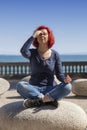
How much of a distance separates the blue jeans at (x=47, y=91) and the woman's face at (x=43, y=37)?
0.70 meters

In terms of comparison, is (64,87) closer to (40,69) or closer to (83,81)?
(40,69)

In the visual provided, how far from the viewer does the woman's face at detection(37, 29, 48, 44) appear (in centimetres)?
676

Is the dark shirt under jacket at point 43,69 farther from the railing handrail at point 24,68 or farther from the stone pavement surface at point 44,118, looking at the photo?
the railing handrail at point 24,68

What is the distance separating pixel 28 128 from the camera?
648 centimetres

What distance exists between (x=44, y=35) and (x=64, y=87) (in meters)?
0.87

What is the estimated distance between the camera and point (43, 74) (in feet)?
21.9

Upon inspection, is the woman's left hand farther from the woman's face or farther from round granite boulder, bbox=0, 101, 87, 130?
the woman's face

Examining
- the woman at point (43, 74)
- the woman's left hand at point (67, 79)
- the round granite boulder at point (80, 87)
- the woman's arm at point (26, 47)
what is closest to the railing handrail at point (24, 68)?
the round granite boulder at point (80, 87)

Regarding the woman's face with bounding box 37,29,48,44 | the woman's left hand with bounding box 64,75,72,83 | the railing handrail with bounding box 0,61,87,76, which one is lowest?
the railing handrail with bounding box 0,61,87,76

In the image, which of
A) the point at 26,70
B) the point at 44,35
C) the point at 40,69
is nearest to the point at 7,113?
the point at 40,69

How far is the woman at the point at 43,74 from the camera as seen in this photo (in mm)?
6609

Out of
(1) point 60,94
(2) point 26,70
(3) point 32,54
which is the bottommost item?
(2) point 26,70

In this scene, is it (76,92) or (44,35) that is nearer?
(44,35)

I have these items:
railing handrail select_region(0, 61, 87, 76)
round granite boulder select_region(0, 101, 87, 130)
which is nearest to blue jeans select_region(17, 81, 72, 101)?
round granite boulder select_region(0, 101, 87, 130)
